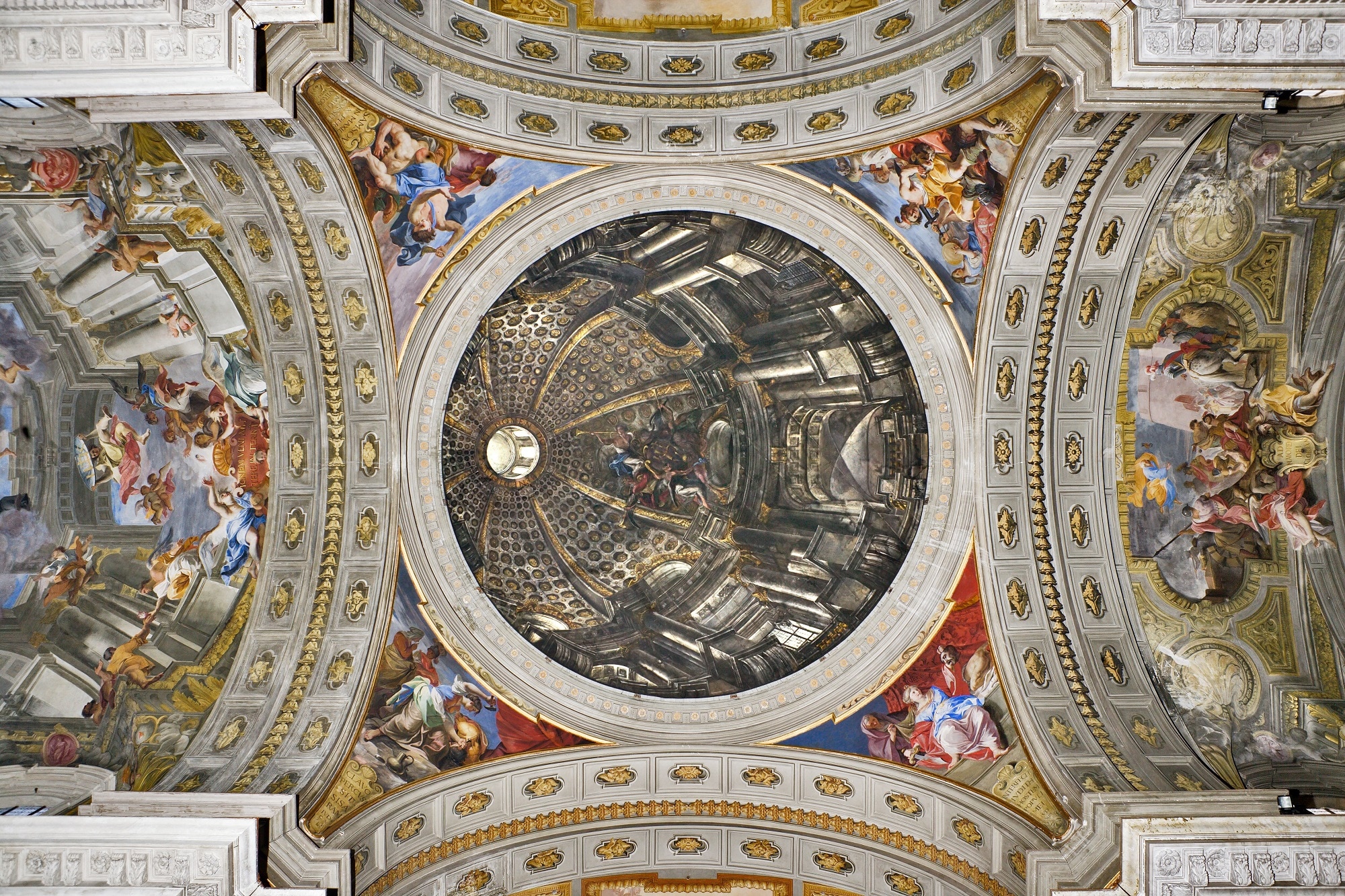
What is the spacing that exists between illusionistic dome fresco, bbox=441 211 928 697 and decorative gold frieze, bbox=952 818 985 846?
285cm

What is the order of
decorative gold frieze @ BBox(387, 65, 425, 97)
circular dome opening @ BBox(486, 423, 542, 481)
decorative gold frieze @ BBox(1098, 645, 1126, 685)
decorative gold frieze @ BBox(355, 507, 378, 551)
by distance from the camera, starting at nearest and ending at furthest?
decorative gold frieze @ BBox(387, 65, 425, 97) → decorative gold frieze @ BBox(1098, 645, 1126, 685) → decorative gold frieze @ BBox(355, 507, 378, 551) → circular dome opening @ BBox(486, 423, 542, 481)

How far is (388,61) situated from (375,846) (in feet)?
31.6

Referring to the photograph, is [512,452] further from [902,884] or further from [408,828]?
[902,884]

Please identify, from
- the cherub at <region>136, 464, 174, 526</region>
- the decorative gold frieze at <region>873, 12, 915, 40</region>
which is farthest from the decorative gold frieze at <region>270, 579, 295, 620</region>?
the decorative gold frieze at <region>873, 12, 915, 40</region>

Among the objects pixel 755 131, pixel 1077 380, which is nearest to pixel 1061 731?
pixel 1077 380

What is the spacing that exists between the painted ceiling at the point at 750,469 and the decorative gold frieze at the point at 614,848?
0.27 metres

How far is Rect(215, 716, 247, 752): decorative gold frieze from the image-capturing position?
38.5 ft

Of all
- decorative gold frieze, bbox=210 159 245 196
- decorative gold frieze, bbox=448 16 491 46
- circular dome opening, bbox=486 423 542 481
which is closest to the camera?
decorative gold frieze, bbox=210 159 245 196

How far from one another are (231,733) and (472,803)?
325 centimetres

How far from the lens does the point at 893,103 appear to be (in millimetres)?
11789

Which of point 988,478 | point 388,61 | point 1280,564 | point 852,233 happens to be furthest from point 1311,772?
point 388,61

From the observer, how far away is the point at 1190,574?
1258 cm

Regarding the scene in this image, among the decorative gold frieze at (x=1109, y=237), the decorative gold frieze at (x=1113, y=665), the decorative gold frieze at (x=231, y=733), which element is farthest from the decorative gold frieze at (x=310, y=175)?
the decorative gold frieze at (x=1113, y=665)

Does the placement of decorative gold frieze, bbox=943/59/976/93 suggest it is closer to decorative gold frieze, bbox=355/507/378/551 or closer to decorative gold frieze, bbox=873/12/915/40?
decorative gold frieze, bbox=873/12/915/40
